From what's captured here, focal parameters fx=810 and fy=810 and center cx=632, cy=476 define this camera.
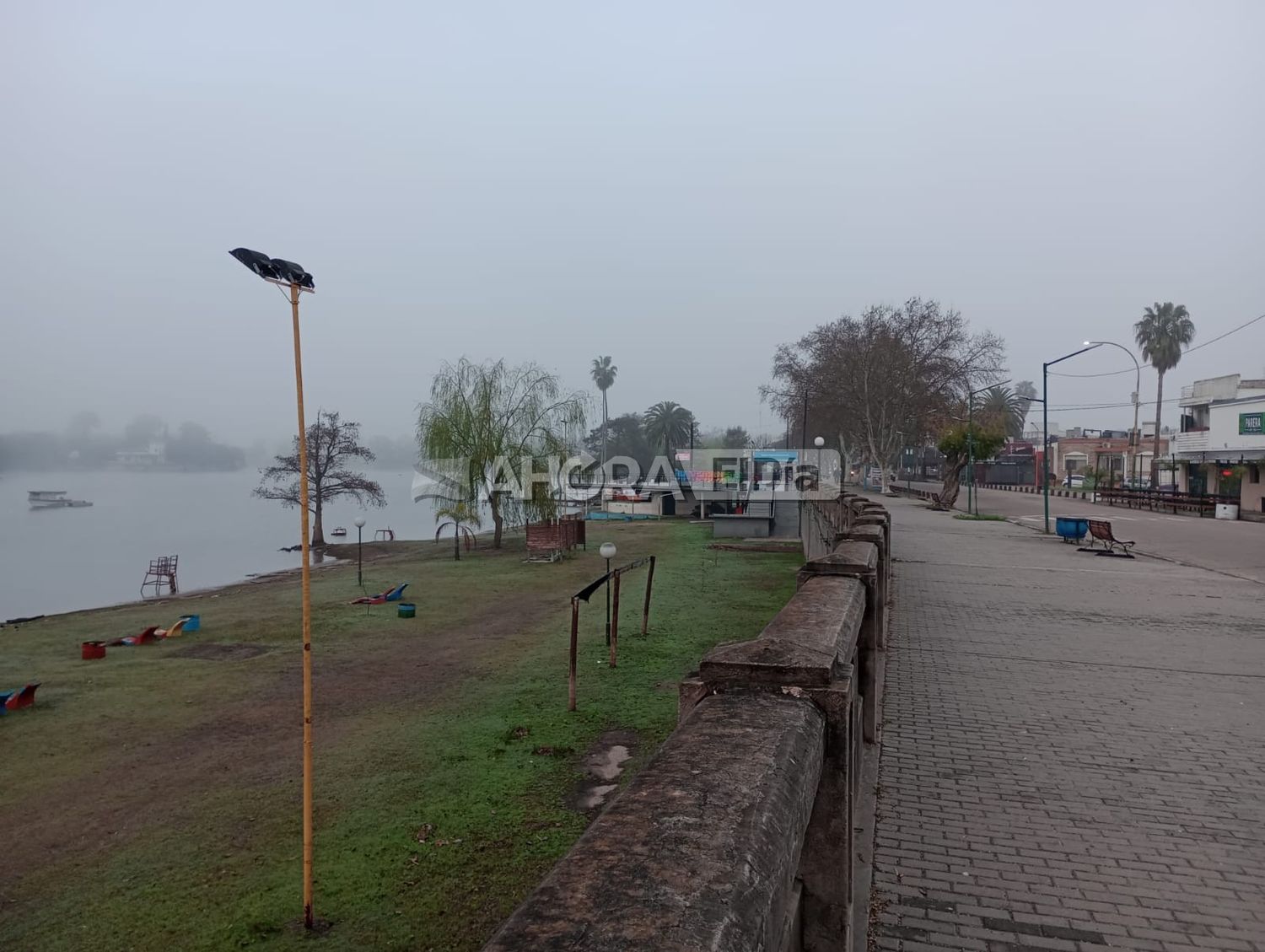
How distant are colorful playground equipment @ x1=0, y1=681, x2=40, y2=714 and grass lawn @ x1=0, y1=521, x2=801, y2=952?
0.13m

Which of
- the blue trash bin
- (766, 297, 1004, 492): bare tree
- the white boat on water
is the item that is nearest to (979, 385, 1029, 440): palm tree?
(766, 297, 1004, 492): bare tree

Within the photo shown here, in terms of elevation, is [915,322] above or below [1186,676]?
above

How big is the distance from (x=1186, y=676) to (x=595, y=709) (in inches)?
236

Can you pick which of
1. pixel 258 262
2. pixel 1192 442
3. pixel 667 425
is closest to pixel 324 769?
pixel 258 262

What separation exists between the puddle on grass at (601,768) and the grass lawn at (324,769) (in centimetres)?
9

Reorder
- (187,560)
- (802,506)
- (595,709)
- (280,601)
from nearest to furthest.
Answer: (595,709) → (280,601) → (802,506) → (187,560)

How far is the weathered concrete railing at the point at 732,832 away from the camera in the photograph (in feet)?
4.31

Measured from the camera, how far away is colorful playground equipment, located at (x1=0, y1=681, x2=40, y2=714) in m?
9.14

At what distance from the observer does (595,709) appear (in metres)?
7.96

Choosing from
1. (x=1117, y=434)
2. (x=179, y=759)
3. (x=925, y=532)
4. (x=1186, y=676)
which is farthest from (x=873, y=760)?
(x=1117, y=434)

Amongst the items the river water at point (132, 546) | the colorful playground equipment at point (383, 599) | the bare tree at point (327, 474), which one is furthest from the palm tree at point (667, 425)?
the colorful playground equipment at point (383, 599)

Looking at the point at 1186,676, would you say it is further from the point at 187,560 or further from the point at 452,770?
the point at 187,560

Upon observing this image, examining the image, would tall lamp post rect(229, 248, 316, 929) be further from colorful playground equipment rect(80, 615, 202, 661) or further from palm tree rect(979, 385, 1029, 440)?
palm tree rect(979, 385, 1029, 440)

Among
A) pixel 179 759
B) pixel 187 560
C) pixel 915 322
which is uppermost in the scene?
pixel 915 322
